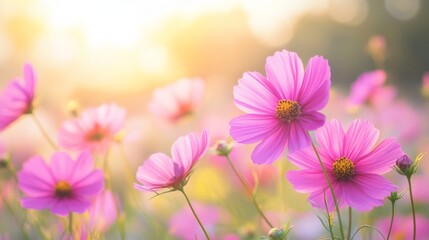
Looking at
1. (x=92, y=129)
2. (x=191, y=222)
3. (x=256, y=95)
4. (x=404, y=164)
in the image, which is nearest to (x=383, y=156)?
(x=404, y=164)

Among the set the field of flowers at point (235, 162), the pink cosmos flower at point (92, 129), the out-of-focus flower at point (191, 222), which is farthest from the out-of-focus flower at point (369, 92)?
the pink cosmos flower at point (92, 129)

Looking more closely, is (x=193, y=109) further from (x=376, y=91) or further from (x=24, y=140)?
(x=24, y=140)

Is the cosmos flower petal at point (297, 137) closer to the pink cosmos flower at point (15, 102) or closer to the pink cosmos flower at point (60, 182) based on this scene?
the pink cosmos flower at point (60, 182)

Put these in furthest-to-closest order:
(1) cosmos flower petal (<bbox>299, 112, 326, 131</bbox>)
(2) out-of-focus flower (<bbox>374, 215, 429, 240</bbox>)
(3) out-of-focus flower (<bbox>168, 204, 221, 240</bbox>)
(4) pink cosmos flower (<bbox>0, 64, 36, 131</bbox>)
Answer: (3) out-of-focus flower (<bbox>168, 204, 221, 240</bbox>) < (2) out-of-focus flower (<bbox>374, 215, 429, 240</bbox>) < (4) pink cosmos flower (<bbox>0, 64, 36, 131</bbox>) < (1) cosmos flower petal (<bbox>299, 112, 326, 131</bbox>)

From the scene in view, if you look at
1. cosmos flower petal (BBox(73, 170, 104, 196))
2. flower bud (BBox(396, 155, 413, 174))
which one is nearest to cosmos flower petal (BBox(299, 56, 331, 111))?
flower bud (BBox(396, 155, 413, 174))

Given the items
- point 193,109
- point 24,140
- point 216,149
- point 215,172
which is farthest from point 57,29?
point 216,149

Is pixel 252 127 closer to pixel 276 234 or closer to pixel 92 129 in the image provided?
pixel 276 234

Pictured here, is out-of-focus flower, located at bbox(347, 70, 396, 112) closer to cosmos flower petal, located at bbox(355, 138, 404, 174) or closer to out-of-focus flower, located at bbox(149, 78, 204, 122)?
out-of-focus flower, located at bbox(149, 78, 204, 122)
